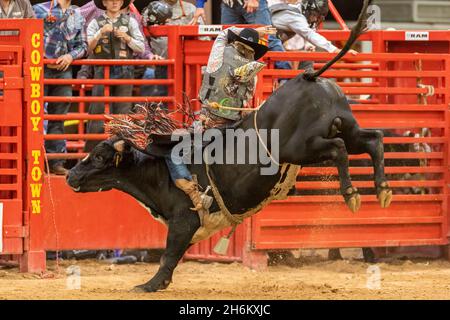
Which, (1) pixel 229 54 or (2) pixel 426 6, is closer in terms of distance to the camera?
(1) pixel 229 54

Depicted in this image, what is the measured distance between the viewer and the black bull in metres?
8.48

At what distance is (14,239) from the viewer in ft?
33.7

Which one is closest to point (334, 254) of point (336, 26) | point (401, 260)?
point (401, 260)

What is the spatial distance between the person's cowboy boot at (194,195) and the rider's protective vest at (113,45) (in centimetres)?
240

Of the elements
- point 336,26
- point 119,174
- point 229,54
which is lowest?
point 119,174

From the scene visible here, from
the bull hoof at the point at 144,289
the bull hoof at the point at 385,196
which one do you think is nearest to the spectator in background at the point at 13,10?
the bull hoof at the point at 144,289

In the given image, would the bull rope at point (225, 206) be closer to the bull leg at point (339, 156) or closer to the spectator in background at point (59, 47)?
the bull leg at point (339, 156)

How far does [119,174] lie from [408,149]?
3.42 meters

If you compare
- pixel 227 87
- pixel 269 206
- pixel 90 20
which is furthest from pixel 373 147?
→ pixel 90 20

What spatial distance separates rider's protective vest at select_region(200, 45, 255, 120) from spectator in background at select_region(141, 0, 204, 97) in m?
2.19

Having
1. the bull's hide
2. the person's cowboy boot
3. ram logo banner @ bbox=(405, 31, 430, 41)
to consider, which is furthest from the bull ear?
ram logo banner @ bbox=(405, 31, 430, 41)

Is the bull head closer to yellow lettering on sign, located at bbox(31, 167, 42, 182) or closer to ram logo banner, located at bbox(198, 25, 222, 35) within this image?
yellow lettering on sign, located at bbox(31, 167, 42, 182)

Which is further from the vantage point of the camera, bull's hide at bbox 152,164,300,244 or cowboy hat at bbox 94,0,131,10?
cowboy hat at bbox 94,0,131,10

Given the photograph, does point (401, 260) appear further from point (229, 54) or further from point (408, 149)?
point (229, 54)
